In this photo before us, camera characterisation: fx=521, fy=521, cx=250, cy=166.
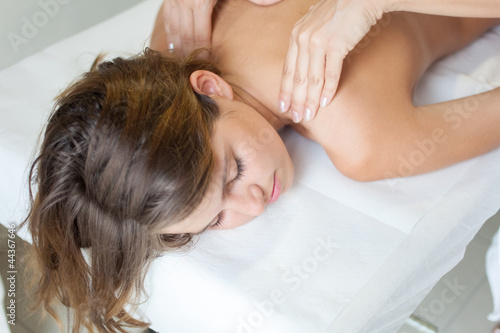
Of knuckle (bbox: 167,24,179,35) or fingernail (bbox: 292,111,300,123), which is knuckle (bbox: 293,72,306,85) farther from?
knuckle (bbox: 167,24,179,35)

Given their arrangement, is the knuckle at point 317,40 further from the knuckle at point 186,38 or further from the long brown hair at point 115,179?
the knuckle at point 186,38

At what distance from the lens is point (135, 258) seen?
3.26 ft

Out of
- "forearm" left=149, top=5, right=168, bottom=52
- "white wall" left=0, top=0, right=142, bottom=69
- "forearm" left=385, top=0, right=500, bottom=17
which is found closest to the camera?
"forearm" left=385, top=0, right=500, bottom=17

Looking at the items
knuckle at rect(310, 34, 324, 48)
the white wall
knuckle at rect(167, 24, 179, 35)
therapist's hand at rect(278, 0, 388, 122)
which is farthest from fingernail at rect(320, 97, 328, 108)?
the white wall

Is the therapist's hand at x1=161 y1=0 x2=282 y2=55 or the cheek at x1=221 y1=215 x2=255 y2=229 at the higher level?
the therapist's hand at x1=161 y1=0 x2=282 y2=55

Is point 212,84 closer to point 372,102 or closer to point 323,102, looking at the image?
point 323,102

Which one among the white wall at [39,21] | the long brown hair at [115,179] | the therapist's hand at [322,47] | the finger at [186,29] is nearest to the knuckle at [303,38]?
the therapist's hand at [322,47]

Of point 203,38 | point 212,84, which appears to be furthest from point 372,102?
point 203,38

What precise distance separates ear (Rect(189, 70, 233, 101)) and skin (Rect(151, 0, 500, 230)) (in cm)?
7

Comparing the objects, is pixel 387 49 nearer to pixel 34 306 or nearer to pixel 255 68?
pixel 255 68

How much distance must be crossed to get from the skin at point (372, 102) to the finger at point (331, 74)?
3 cm

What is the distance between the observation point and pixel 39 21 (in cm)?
196

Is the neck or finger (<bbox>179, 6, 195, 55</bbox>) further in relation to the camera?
finger (<bbox>179, 6, 195, 55</bbox>)

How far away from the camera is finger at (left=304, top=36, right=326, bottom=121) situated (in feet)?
3.35
